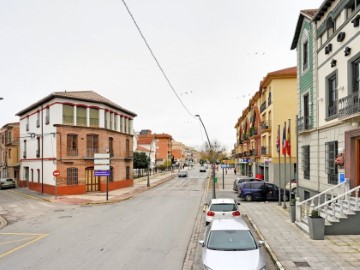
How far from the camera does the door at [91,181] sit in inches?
1438

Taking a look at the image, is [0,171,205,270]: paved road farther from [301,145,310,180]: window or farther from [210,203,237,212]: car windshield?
[301,145,310,180]: window

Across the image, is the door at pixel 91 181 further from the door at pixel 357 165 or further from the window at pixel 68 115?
the door at pixel 357 165

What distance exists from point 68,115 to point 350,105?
26923 mm

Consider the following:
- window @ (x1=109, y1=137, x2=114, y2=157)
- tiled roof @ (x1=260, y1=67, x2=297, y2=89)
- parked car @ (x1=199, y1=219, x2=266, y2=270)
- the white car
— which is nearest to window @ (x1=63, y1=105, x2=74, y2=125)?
window @ (x1=109, y1=137, x2=114, y2=157)

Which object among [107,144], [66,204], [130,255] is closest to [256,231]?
[130,255]

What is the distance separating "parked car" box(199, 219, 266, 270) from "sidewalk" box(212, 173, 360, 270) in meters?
1.47

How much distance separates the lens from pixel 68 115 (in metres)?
34.9

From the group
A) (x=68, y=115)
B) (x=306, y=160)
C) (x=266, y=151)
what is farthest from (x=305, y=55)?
(x=68, y=115)

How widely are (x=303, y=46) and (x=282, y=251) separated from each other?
616 inches

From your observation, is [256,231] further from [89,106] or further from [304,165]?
[89,106]

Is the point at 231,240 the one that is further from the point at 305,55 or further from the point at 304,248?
the point at 305,55

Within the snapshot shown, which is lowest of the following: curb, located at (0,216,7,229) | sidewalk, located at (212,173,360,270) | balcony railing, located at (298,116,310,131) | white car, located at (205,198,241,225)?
curb, located at (0,216,7,229)

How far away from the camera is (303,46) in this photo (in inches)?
925

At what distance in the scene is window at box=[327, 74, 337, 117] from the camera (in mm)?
18484
